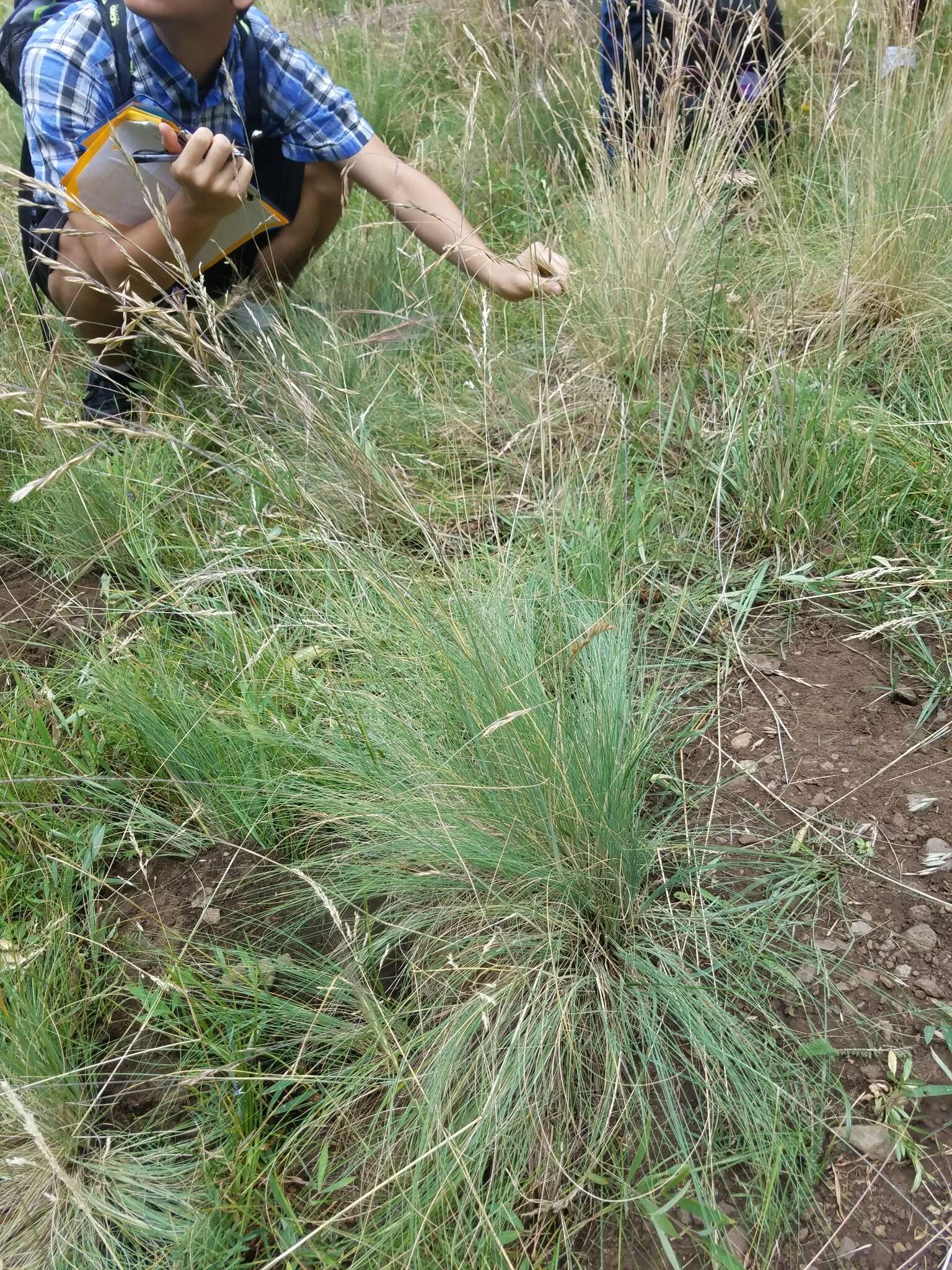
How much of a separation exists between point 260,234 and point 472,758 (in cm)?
208

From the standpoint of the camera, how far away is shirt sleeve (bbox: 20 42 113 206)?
7.18 ft

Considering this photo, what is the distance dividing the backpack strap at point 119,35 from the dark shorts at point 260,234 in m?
0.37

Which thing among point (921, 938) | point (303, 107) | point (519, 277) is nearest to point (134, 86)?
point (303, 107)

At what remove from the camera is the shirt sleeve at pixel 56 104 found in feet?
7.18

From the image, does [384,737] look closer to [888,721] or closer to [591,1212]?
[591,1212]

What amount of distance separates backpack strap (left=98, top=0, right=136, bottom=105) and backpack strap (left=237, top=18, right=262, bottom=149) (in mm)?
274

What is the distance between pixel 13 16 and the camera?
97.8 inches

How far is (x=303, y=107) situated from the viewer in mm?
2500

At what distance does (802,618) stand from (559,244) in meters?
1.48

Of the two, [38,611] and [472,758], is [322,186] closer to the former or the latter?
[38,611]

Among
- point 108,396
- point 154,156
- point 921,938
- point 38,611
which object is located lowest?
point 921,938

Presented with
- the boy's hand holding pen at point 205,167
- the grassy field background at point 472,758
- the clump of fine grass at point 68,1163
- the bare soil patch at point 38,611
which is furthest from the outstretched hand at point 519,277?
the clump of fine grass at point 68,1163

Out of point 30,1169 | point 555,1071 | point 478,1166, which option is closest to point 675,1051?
point 555,1071

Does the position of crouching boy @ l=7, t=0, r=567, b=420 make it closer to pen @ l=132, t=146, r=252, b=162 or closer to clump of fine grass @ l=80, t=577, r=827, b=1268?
pen @ l=132, t=146, r=252, b=162
